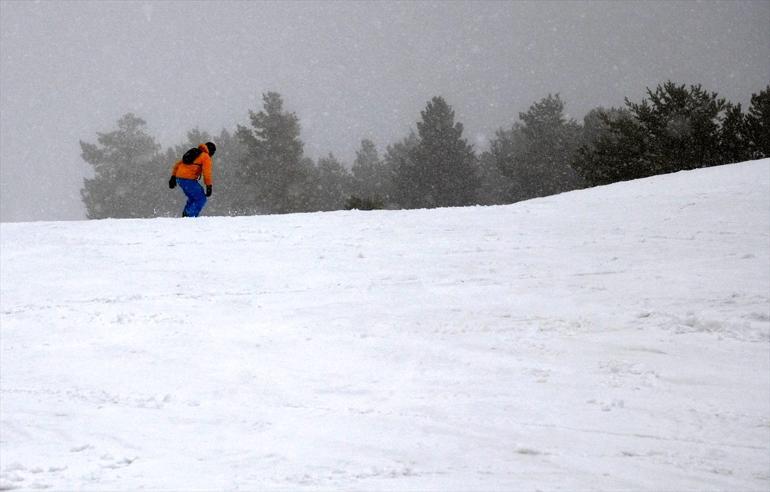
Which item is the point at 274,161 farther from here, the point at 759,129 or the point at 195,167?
the point at 195,167

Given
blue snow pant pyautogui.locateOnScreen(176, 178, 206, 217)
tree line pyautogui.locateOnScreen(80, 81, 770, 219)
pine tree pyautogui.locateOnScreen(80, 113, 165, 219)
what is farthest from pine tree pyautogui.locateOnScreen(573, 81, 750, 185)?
pine tree pyautogui.locateOnScreen(80, 113, 165, 219)

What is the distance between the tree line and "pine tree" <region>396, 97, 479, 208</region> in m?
0.07

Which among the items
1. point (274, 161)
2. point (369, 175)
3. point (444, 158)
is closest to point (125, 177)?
point (274, 161)

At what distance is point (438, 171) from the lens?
46.3 metres

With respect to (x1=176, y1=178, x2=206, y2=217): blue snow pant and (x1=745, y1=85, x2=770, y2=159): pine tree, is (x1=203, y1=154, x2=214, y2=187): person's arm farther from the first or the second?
(x1=745, y1=85, x2=770, y2=159): pine tree

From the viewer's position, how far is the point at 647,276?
7.29 metres

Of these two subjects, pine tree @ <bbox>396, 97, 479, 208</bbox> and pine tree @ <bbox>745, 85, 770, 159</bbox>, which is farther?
pine tree @ <bbox>396, 97, 479, 208</bbox>

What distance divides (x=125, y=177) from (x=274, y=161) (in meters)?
15.5

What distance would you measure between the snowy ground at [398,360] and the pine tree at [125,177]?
4721 centimetres

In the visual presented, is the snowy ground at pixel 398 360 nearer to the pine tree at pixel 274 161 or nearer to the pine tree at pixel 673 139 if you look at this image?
the pine tree at pixel 673 139

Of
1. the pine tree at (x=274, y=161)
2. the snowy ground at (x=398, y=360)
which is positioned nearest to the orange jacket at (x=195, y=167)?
the snowy ground at (x=398, y=360)

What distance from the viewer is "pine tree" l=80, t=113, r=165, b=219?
179 ft

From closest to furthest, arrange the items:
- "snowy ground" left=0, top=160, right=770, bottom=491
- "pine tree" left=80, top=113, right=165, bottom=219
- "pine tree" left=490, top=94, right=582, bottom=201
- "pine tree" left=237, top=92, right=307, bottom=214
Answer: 1. "snowy ground" left=0, top=160, right=770, bottom=491
2. "pine tree" left=490, top=94, right=582, bottom=201
3. "pine tree" left=237, top=92, right=307, bottom=214
4. "pine tree" left=80, top=113, right=165, bottom=219

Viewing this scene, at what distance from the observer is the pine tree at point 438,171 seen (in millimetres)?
45938
